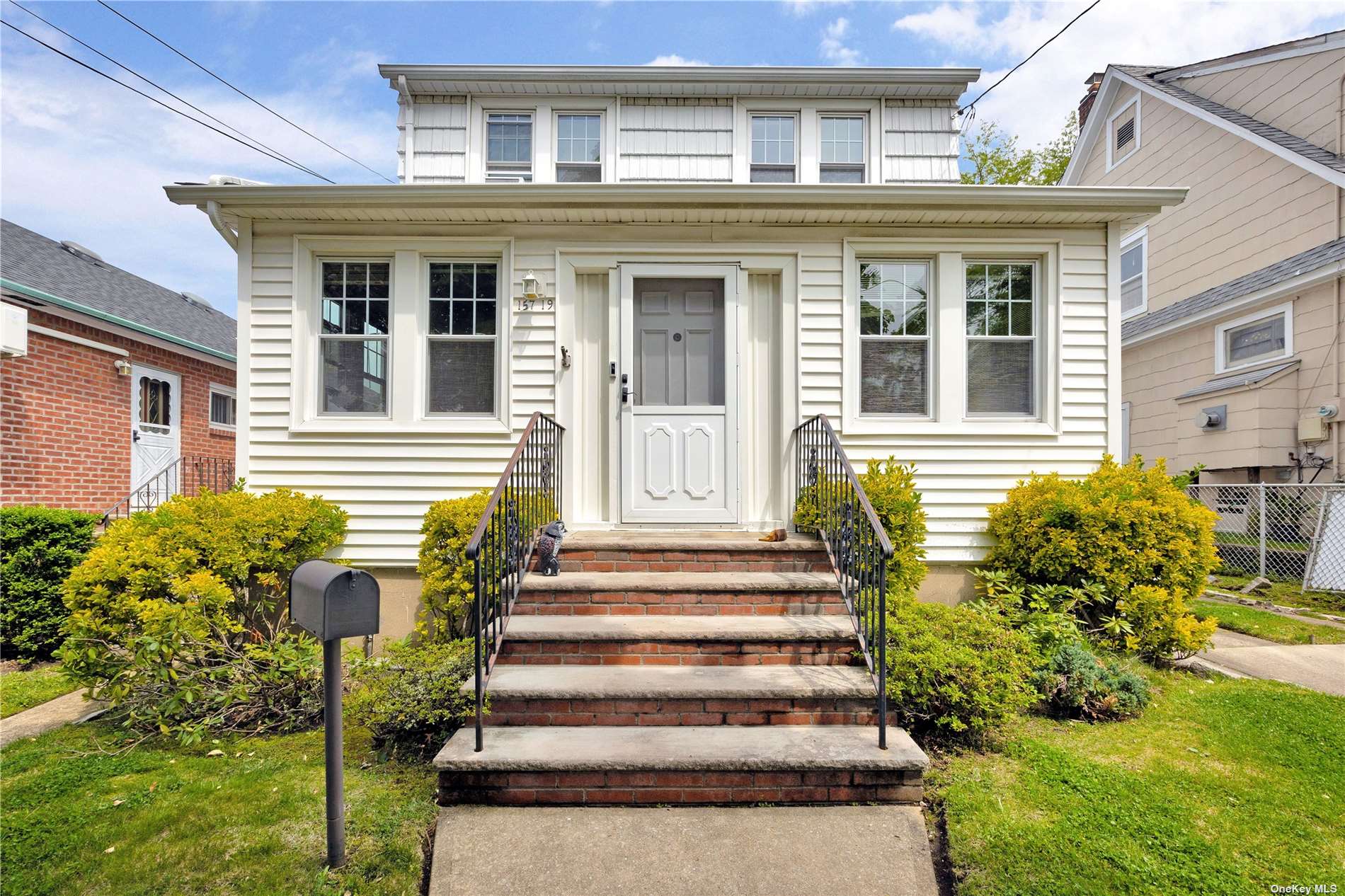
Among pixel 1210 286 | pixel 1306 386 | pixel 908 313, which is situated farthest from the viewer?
pixel 1210 286

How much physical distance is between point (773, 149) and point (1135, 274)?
762 cm

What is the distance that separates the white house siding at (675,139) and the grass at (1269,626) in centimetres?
634

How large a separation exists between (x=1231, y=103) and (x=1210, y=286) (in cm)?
297

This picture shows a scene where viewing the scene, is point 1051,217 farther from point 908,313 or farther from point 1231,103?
point 1231,103

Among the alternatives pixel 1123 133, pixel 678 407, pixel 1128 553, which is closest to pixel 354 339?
pixel 678 407

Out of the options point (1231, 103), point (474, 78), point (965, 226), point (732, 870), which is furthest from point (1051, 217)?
point (1231, 103)

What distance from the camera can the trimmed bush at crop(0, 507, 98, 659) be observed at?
4902mm

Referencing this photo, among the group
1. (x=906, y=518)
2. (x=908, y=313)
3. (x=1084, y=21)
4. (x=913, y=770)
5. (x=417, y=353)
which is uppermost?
(x=1084, y=21)

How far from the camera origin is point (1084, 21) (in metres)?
7.56

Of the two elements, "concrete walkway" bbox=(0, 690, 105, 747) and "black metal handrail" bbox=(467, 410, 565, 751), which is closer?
"black metal handrail" bbox=(467, 410, 565, 751)

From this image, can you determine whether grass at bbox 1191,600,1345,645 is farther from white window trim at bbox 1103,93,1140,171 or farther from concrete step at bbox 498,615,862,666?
white window trim at bbox 1103,93,1140,171

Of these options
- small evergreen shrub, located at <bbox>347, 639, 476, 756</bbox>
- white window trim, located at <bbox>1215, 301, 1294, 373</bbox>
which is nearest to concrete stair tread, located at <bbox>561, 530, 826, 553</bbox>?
small evergreen shrub, located at <bbox>347, 639, 476, 756</bbox>

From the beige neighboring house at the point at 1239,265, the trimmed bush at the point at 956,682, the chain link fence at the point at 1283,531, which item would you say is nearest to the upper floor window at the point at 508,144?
the trimmed bush at the point at 956,682

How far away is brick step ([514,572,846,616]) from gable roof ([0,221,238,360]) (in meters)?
5.92
